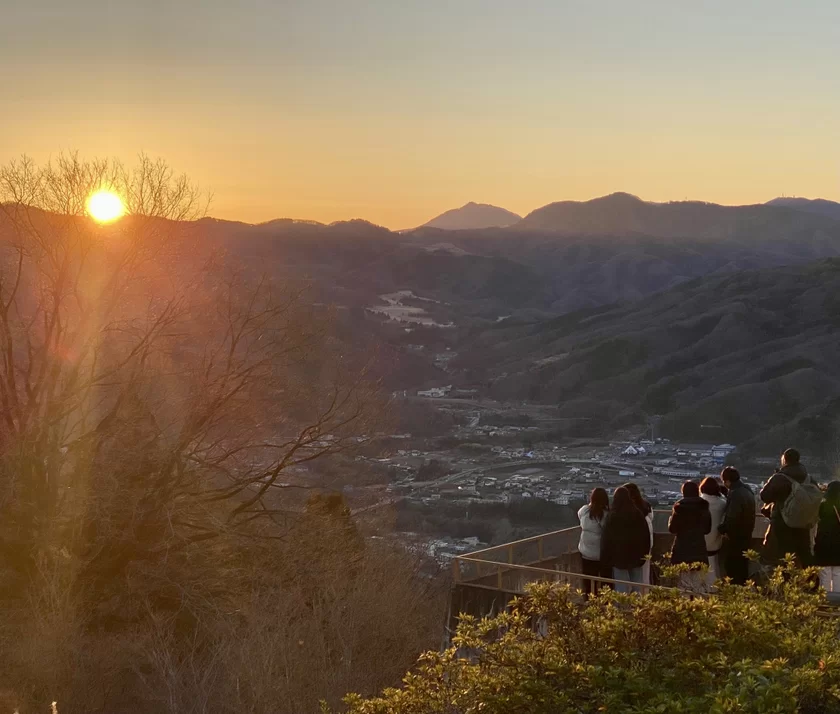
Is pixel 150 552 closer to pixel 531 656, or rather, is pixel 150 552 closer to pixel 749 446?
pixel 531 656

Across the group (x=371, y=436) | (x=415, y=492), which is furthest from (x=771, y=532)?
(x=415, y=492)

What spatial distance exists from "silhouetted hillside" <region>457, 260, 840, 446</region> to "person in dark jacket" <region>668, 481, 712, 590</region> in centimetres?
6905

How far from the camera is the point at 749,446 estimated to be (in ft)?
251

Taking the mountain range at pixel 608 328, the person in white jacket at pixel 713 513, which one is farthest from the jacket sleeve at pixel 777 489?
the mountain range at pixel 608 328

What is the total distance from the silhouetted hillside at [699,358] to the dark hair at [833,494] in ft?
226

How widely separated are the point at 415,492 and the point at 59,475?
42.3m

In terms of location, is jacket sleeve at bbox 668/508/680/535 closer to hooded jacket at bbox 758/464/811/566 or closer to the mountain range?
hooded jacket at bbox 758/464/811/566

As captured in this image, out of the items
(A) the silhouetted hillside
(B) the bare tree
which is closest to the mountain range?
(A) the silhouetted hillside

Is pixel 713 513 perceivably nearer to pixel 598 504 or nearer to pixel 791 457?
pixel 791 457

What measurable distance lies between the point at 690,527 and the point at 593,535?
3.35 ft

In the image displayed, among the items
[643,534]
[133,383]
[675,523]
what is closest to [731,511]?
[675,523]

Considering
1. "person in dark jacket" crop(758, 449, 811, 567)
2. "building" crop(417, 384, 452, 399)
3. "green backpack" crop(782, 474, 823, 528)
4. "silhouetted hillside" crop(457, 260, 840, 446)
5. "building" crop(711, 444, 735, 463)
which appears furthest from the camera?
"building" crop(417, 384, 452, 399)

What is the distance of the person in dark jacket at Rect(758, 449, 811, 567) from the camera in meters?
9.12

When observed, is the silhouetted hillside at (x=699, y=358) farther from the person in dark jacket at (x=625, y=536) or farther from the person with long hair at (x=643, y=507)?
the person in dark jacket at (x=625, y=536)
